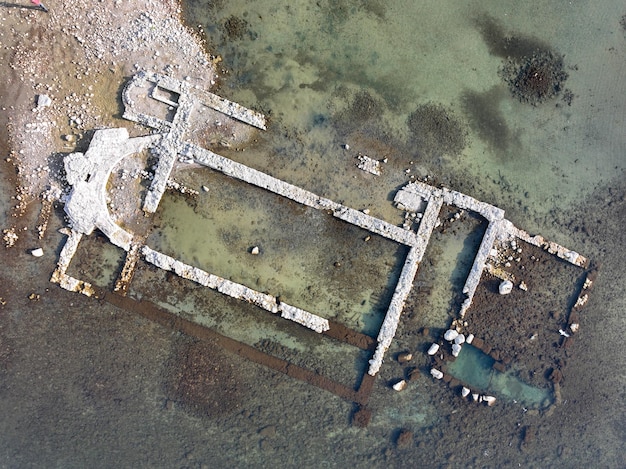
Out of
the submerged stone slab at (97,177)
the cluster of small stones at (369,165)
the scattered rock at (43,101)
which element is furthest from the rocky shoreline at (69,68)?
the cluster of small stones at (369,165)

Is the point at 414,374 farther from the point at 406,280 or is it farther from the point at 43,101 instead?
the point at 43,101

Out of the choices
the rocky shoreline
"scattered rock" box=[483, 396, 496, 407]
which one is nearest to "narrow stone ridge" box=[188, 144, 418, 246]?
the rocky shoreline

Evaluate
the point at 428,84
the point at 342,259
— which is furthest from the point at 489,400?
the point at 428,84

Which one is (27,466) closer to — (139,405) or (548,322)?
(139,405)

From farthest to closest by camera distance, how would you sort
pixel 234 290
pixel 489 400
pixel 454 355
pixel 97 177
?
pixel 489 400 → pixel 454 355 → pixel 234 290 → pixel 97 177

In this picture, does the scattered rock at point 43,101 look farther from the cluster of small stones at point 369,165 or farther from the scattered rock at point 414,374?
the scattered rock at point 414,374

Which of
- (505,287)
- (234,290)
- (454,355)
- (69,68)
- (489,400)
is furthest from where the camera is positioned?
(489,400)

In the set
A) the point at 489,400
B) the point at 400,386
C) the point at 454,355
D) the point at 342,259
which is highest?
the point at 342,259

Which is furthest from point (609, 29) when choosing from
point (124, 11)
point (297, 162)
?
point (124, 11)
